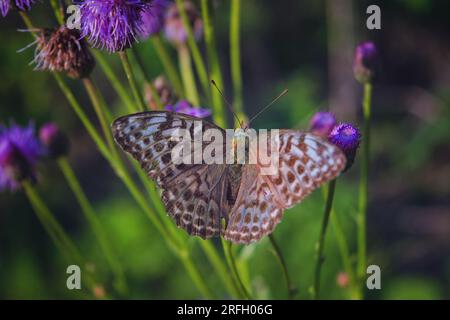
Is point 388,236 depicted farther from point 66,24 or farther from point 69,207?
point 66,24

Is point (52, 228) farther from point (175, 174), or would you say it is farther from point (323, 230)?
point (323, 230)

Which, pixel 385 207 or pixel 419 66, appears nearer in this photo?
pixel 385 207

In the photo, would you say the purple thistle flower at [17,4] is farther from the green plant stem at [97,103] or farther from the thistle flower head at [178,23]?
the thistle flower head at [178,23]

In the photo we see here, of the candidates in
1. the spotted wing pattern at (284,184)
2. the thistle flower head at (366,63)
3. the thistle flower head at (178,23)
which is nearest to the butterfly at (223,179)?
the spotted wing pattern at (284,184)

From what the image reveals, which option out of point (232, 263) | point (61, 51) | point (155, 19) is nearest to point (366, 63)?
point (155, 19)

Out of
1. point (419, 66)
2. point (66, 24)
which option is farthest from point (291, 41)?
point (66, 24)
